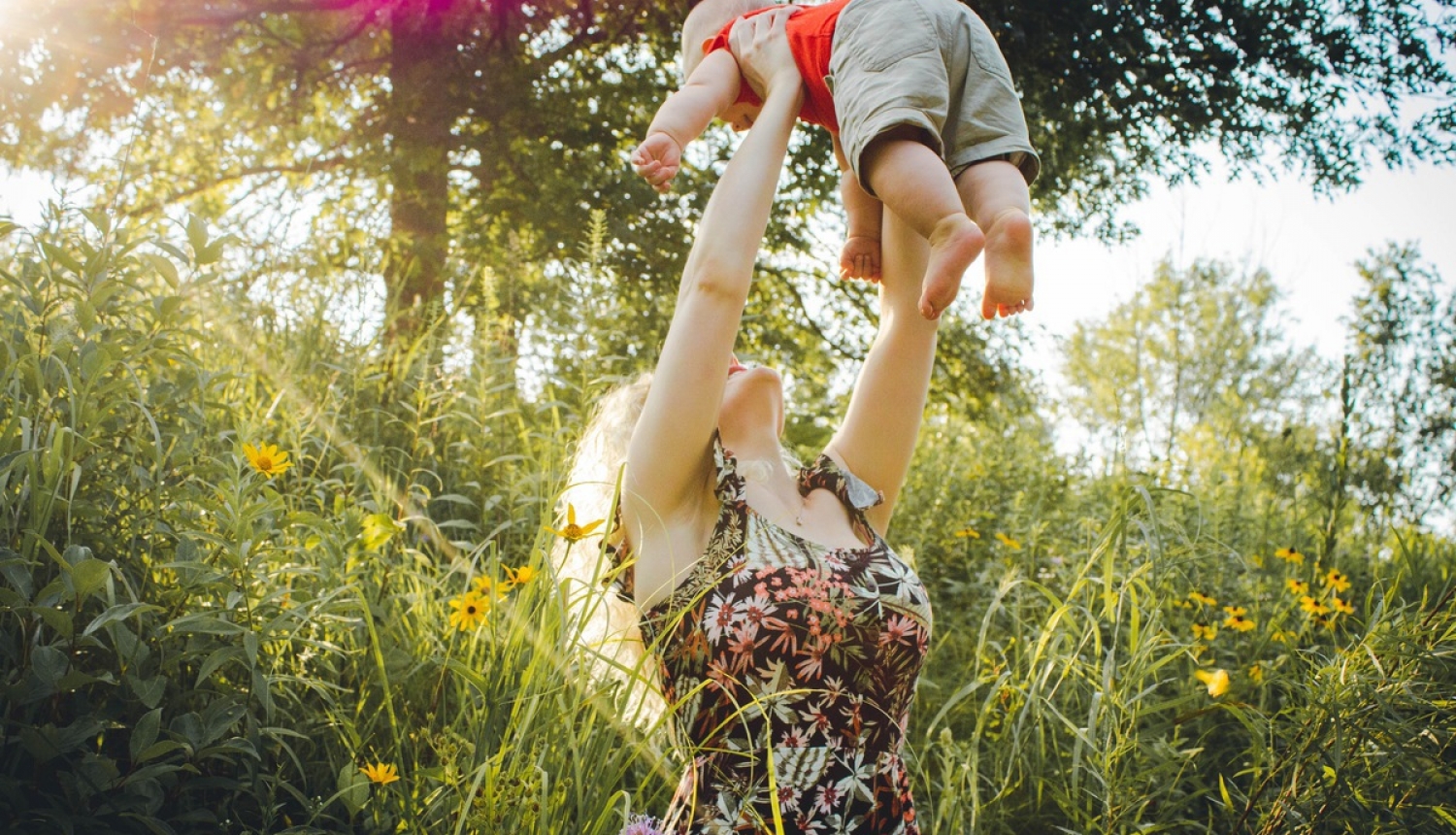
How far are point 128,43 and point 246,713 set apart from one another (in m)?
5.75

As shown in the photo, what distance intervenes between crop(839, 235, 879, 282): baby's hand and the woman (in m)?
0.16

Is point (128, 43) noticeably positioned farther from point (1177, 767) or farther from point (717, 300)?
point (1177, 767)

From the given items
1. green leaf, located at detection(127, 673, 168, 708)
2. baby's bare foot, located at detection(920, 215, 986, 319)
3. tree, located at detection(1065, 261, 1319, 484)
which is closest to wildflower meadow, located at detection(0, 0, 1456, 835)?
green leaf, located at detection(127, 673, 168, 708)

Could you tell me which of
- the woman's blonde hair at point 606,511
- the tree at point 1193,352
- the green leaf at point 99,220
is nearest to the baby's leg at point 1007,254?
the woman's blonde hair at point 606,511

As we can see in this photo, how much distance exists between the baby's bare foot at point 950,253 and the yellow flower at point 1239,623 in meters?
1.80

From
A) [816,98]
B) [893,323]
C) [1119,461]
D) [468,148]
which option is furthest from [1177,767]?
[468,148]

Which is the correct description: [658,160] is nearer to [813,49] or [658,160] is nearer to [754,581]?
[813,49]

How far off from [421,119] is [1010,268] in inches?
193

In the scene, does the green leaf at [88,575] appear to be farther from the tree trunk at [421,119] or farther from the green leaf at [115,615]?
the tree trunk at [421,119]

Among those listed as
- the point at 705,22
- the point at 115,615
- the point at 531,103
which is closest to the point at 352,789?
the point at 115,615

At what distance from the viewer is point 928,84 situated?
153 cm

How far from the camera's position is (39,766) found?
1.24m

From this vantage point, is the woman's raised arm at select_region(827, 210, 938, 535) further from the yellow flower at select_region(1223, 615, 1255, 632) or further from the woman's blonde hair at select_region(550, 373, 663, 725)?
the yellow flower at select_region(1223, 615, 1255, 632)

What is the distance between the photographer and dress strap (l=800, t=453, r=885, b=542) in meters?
1.79
